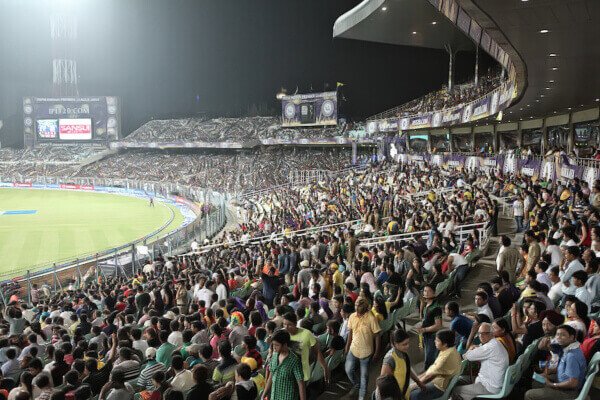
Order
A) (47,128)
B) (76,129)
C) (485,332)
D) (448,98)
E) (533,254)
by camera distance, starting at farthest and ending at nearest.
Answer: (47,128) < (76,129) < (448,98) < (533,254) < (485,332)

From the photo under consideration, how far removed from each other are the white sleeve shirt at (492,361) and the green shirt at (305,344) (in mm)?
1485

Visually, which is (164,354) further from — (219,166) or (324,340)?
(219,166)

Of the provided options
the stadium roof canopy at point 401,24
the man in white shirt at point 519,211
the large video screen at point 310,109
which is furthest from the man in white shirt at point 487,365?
the large video screen at point 310,109

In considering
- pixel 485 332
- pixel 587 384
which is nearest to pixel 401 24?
pixel 485 332

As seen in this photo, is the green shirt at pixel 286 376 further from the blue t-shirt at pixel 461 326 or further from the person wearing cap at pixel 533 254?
the person wearing cap at pixel 533 254

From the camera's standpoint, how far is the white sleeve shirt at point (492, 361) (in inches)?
193

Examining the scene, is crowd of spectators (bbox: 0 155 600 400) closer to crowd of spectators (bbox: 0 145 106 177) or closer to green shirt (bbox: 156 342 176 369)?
green shirt (bbox: 156 342 176 369)

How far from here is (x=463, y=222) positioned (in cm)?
1420

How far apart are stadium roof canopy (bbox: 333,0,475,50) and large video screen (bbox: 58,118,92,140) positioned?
193ft

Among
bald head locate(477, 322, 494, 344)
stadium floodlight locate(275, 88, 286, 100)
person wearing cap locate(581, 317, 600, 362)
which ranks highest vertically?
stadium floodlight locate(275, 88, 286, 100)

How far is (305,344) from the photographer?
17.4 ft

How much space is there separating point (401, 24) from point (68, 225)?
25541 mm

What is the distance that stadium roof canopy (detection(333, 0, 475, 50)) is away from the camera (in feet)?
96.3

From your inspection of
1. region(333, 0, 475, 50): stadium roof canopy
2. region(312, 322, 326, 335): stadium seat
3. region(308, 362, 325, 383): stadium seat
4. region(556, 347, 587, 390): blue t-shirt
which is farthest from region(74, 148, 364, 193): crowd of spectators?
region(556, 347, 587, 390): blue t-shirt
